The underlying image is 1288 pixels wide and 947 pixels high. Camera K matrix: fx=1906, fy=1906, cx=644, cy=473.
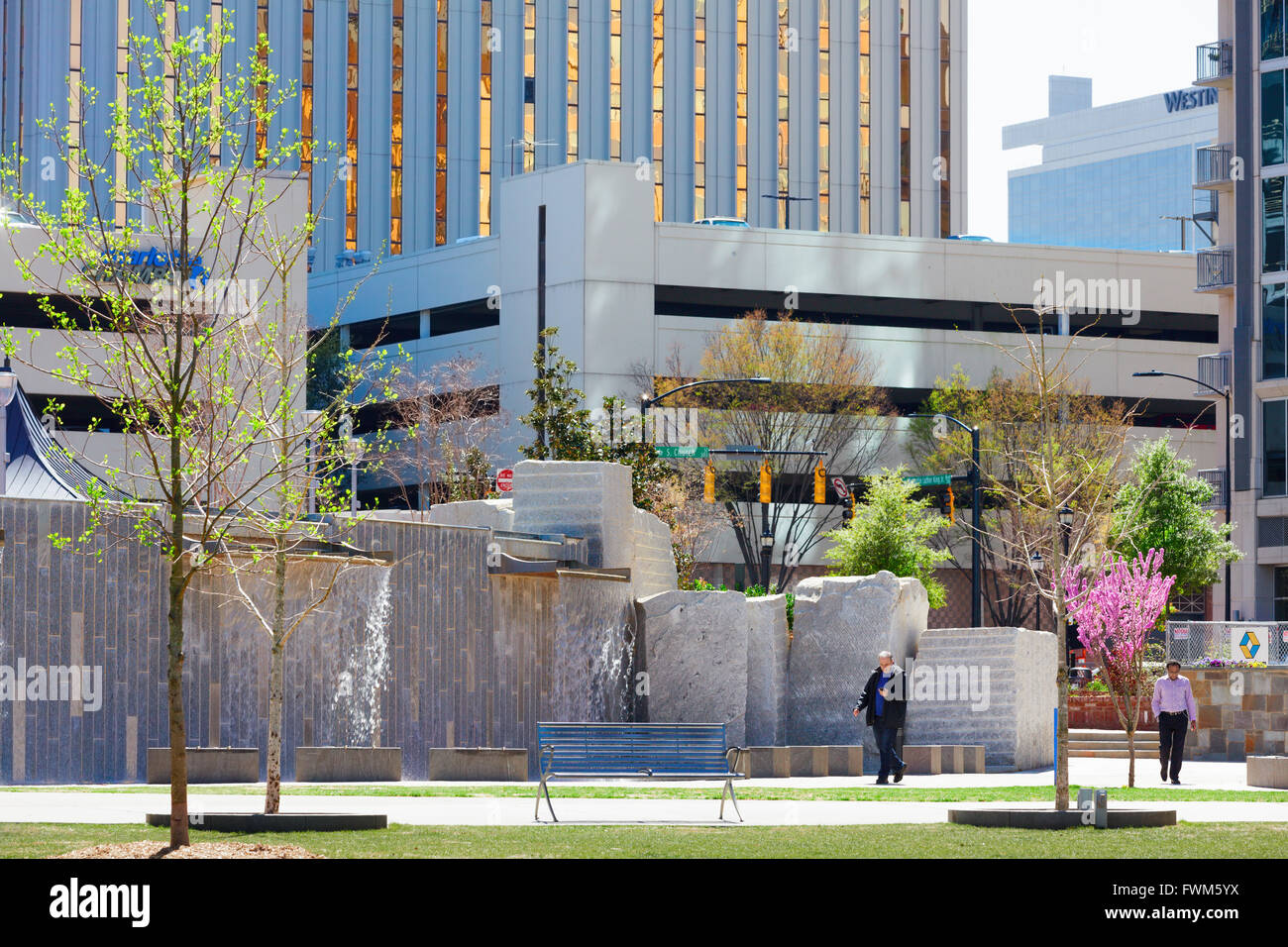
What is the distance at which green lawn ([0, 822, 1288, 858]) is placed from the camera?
12.8m

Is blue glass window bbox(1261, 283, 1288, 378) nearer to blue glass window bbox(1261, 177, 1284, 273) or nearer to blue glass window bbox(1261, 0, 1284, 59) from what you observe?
blue glass window bbox(1261, 177, 1284, 273)

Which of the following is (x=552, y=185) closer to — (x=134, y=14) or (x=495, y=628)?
(x=134, y=14)

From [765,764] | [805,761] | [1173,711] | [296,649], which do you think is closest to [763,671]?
[805,761]

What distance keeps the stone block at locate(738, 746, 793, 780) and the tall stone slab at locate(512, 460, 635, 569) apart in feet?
17.3

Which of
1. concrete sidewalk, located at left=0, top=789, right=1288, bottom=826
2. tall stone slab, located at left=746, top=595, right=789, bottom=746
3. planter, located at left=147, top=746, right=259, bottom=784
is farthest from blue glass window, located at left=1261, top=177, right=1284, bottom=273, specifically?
planter, located at left=147, top=746, right=259, bottom=784

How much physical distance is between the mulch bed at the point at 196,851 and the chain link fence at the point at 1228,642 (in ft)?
88.5

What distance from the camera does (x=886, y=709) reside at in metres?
24.3

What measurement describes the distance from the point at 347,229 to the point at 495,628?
58035 mm

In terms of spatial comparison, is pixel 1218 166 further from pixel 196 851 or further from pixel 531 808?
pixel 196 851

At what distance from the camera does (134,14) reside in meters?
80.5

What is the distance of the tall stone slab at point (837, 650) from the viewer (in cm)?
3072

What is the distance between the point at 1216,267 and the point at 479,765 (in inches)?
1777
